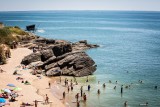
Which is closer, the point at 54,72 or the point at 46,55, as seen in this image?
the point at 54,72

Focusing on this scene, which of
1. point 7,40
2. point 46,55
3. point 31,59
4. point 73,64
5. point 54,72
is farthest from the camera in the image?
point 7,40

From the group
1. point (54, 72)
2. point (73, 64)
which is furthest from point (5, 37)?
point (73, 64)

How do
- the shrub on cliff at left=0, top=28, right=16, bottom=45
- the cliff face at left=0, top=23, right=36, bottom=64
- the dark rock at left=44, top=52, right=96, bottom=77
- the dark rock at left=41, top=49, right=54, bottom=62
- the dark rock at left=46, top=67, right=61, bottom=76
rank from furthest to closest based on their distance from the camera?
the shrub on cliff at left=0, top=28, right=16, bottom=45
the dark rock at left=41, top=49, right=54, bottom=62
the cliff face at left=0, top=23, right=36, bottom=64
the dark rock at left=44, top=52, right=96, bottom=77
the dark rock at left=46, top=67, right=61, bottom=76

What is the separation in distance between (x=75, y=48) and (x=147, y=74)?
109ft

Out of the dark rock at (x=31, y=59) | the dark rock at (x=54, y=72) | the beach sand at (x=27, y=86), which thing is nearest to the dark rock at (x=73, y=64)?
the dark rock at (x=54, y=72)

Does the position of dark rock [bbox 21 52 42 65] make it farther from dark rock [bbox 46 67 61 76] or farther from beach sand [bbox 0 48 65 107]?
dark rock [bbox 46 67 61 76]

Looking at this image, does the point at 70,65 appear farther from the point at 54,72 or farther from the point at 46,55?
the point at 46,55

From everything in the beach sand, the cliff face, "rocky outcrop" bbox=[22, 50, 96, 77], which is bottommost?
the beach sand

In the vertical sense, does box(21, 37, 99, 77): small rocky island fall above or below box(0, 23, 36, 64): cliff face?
below

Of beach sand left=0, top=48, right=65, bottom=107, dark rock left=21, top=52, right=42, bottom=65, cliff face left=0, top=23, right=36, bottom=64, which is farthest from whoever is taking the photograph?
dark rock left=21, top=52, right=42, bottom=65

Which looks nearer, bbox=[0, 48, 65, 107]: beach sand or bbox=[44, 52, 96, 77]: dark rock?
bbox=[0, 48, 65, 107]: beach sand

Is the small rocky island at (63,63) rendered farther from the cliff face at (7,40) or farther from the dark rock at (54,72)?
the cliff face at (7,40)

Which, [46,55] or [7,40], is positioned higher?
[7,40]

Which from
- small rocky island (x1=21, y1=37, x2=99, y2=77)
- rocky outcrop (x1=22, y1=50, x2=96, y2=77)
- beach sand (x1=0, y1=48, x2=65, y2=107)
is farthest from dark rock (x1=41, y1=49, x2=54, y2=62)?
beach sand (x1=0, y1=48, x2=65, y2=107)
